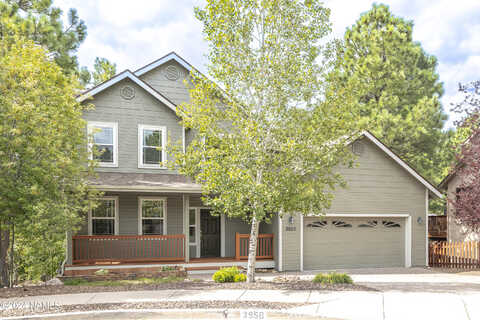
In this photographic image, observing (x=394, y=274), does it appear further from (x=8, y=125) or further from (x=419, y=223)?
(x=8, y=125)

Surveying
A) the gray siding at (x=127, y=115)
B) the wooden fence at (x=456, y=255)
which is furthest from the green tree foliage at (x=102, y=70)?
the wooden fence at (x=456, y=255)

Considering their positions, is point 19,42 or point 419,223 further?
point 419,223

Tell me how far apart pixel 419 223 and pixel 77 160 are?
13.3m

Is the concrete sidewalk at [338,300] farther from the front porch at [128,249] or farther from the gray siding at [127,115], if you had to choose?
the gray siding at [127,115]

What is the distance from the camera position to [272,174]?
1121 cm

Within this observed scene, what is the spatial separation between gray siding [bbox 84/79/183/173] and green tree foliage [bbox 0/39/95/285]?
2.89m

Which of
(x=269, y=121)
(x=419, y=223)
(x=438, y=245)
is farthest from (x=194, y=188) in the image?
(x=438, y=245)

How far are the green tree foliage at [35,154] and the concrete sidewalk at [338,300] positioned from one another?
6.69 ft

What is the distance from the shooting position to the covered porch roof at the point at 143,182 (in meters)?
14.1

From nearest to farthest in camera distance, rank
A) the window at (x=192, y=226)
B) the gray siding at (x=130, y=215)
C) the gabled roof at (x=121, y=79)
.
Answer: the gabled roof at (x=121, y=79) < the gray siding at (x=130, y=215) < the window at (x=192, y=226)

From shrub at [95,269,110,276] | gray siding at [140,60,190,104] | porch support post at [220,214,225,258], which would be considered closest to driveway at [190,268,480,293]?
porch support post at [220,214,225,258]

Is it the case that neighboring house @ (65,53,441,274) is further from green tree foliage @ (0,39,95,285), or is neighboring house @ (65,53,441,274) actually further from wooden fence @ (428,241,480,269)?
green tree foliage @ (0,39,95,285)

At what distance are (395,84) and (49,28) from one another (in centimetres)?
1989

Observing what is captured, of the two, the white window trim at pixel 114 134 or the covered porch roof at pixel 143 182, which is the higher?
the white window trim at pixel 114 134
